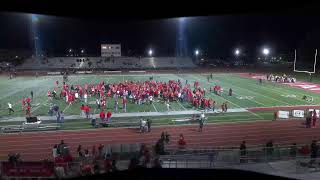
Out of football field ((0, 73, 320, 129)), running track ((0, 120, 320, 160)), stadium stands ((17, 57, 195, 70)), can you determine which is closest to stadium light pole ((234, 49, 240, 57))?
stadium stands ((17, 57, 195, 70))

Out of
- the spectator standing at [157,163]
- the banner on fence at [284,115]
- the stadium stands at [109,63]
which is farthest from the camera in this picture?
the stadium stands at [109,63]

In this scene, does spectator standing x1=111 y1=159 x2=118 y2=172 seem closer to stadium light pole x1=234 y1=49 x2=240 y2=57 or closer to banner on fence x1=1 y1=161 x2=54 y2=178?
banner on fence x1=1 y1=161 x2=54 y2=178

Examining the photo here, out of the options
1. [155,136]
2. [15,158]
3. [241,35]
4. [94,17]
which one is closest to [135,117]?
[155,136]

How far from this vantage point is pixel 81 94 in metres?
27.3

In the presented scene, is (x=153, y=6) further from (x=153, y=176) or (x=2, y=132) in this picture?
(x=2, y=132)

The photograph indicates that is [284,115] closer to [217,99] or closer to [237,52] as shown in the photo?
[217,99]

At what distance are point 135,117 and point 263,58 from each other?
6829 cm

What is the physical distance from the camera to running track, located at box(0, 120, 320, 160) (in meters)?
16.3

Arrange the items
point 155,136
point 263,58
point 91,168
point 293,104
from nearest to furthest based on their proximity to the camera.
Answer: point 91,168 < point 155,136 < point 293,104 < point 263,58

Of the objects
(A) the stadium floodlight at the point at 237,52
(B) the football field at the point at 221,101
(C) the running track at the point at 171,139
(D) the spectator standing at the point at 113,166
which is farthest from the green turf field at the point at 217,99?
(A) the stadium floodlight at the point at 237,52

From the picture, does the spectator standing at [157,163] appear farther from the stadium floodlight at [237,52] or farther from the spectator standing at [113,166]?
the stadium floodlight at [237,52]

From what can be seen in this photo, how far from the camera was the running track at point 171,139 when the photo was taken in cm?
1628

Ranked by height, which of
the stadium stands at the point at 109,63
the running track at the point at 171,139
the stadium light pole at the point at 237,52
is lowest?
the running track at the point at 171,139

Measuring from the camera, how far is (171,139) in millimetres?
17359
